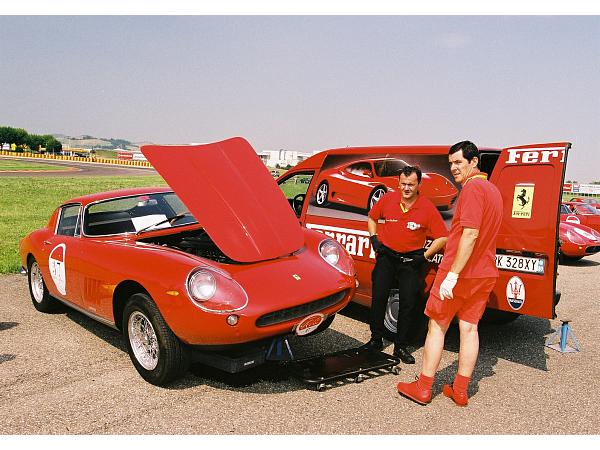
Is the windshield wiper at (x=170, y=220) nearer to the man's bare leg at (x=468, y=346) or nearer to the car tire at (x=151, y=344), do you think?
the car tire at (x=151, y=344)

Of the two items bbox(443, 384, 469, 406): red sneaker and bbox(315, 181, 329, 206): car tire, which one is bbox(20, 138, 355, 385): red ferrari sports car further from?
bbox(315, 181, 329, 206): car tire

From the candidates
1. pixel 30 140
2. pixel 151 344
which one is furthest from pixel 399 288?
pixel 30 140

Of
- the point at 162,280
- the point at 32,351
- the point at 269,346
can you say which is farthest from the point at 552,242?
the point at 32,351

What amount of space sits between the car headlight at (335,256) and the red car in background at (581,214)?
390 inches

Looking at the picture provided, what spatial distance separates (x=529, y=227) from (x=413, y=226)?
94 cm

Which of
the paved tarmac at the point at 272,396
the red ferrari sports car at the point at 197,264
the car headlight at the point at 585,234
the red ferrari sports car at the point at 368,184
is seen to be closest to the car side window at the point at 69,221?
the red ferrari sports car at the point at 197,264

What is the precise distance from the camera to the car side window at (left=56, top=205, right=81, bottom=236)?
200 inches

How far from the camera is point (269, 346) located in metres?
3.81

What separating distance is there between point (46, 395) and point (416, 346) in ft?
10.7

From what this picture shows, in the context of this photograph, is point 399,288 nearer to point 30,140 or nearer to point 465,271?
point 465,271

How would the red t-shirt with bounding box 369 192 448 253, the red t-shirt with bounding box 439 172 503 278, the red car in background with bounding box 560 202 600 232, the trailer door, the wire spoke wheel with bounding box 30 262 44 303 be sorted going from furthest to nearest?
the red car in background with bounding box 560 202 600 232, the wire spoke wheel with bounding box 30 262 44 303, the red t-shirt with bounding box 369 192 448 253, the trailer door, the red t-shirt with bounding box 439 172 503 278

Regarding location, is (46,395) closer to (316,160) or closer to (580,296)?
(316,160)

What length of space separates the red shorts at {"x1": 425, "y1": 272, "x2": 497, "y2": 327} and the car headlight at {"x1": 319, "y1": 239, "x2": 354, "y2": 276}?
863 mm

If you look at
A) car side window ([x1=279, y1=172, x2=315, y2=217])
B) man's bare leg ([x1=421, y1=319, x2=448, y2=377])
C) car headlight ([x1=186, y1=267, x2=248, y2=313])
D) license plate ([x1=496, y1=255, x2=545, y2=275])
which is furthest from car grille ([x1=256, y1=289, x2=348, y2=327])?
car side window ([x1=279, y1=172, x2=315, y2=217])
